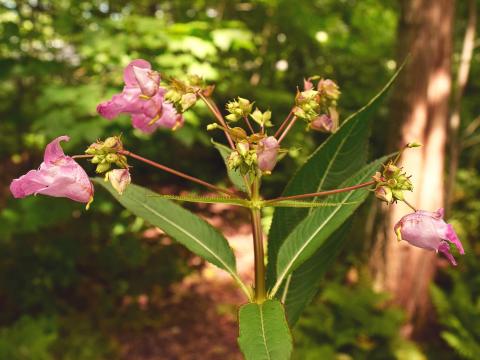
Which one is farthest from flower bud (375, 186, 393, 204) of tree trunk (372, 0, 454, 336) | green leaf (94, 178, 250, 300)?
tree trunk (372, 0, 454, 336)

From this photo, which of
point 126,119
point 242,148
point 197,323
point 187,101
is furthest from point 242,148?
point 197,323

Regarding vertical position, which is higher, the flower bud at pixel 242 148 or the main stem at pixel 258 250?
the flower bud at pixel 242 148

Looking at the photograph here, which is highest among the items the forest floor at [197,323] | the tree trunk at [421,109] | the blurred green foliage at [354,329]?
the tree trunk at [421,109]

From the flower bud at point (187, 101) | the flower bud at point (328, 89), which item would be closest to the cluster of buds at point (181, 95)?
the flower bud at point (187, 101)

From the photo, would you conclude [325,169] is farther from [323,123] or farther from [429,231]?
[429,231]

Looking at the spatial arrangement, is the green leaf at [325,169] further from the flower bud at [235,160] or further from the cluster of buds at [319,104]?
the flower bud at [235,160]

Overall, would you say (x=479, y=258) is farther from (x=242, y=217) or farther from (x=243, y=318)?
(x=243, y=318)

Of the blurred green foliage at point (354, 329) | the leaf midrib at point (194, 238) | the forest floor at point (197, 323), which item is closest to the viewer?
the leaf midrib at point (194, 238)
